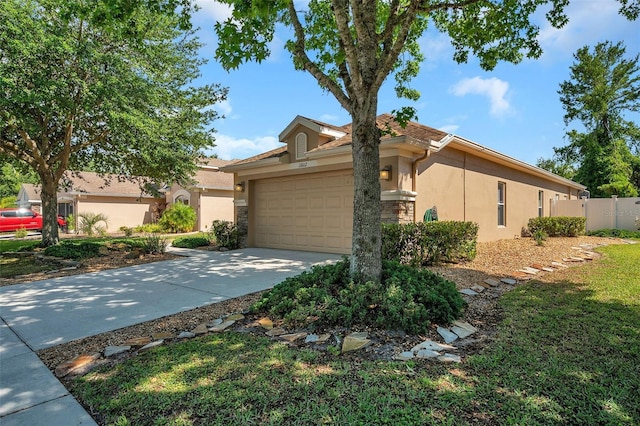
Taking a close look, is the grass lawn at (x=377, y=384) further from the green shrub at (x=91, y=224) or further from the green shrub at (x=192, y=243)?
the green shrub at (x=91, y=224)

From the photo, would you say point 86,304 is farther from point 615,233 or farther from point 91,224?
point 615,233

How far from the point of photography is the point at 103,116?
10.0 meters

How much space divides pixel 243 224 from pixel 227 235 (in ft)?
2.27

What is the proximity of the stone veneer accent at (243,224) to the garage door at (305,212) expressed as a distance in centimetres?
29

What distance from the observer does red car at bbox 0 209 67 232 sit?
21938 millimetres

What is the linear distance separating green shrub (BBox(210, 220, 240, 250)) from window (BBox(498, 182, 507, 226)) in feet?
31.5

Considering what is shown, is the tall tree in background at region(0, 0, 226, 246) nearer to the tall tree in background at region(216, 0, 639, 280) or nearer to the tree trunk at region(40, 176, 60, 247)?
the tree trunk at region(40, 176, 60, 247)

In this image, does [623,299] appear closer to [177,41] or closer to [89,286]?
[89,286]

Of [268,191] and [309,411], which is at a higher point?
[268,191]

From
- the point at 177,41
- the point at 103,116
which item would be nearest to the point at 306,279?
the point at 103,116

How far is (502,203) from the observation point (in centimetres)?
1288

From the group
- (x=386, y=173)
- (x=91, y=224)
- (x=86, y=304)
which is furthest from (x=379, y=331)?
(x=91, y=224)

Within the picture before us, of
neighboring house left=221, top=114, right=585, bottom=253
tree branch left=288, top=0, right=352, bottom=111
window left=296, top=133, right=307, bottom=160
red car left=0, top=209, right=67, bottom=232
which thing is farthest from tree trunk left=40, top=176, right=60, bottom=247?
red car left=0, top=209, right=67, bottom=232

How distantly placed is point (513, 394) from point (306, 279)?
2.91m
